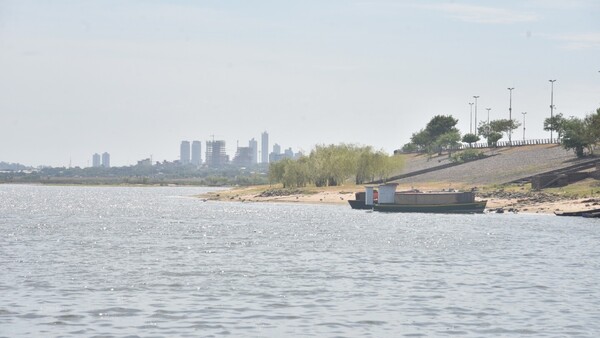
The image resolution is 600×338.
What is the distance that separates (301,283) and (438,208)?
224ft

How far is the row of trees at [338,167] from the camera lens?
160 meters

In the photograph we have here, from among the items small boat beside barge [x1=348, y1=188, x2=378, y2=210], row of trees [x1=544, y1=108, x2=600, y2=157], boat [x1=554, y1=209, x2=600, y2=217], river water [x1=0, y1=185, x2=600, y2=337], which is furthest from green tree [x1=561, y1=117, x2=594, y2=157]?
river water [x1=0, y1=185, x2=600, y2=337]

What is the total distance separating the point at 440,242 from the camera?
64.6 metres

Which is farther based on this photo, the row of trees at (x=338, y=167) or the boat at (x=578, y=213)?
the row of trees at (x=338, y=167)

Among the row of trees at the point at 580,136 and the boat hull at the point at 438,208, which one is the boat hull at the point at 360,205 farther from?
the row of trees at the point at 580,136

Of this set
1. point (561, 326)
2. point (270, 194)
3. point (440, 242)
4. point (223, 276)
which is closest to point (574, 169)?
point (270, 194)

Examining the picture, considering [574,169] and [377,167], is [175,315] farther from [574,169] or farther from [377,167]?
[377,167]

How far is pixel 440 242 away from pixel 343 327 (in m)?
35.7

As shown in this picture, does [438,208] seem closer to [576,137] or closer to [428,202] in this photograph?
[428,202]

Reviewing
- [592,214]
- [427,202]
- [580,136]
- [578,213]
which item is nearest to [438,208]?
[427,202]

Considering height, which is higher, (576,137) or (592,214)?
(576,137)

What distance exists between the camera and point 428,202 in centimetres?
10794

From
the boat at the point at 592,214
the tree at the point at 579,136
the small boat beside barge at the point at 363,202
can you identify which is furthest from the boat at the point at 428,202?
the tree at the point at 579,136

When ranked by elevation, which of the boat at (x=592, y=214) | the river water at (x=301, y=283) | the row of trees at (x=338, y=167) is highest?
the row of trees at (x=338, y=167)
